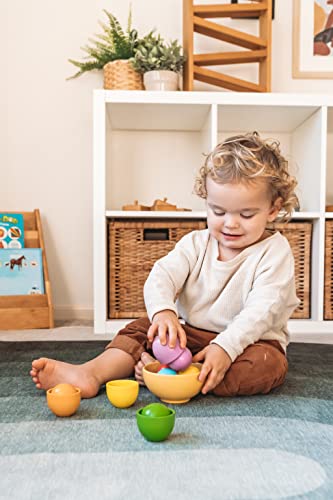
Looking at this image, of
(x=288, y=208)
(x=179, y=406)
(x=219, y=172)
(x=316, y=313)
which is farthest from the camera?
(x=316, y=313)

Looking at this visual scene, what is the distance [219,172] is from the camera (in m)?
1.04

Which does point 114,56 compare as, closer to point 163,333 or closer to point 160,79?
point 160,79

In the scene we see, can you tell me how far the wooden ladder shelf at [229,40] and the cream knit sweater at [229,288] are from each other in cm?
92

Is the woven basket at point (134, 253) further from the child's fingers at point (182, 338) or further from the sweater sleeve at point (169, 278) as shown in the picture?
the child's fingers at point (182, 338)

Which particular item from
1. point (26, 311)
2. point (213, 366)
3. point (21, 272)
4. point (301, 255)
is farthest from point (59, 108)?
point (213, 366)

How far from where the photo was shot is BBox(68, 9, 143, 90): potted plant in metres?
1.90

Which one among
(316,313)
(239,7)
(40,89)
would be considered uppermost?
(239,7)

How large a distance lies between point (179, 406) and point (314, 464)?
0.30 m

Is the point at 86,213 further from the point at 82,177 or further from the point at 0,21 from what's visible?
the point at 0,21

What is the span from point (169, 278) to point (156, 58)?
1.04m

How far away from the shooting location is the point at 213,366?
0.94 m

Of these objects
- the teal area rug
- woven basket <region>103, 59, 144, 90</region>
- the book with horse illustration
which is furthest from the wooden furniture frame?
the teal area rug

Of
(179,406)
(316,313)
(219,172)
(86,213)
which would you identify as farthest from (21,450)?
(86,213)

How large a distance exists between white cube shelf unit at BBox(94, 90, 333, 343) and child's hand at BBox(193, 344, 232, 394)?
77cm
